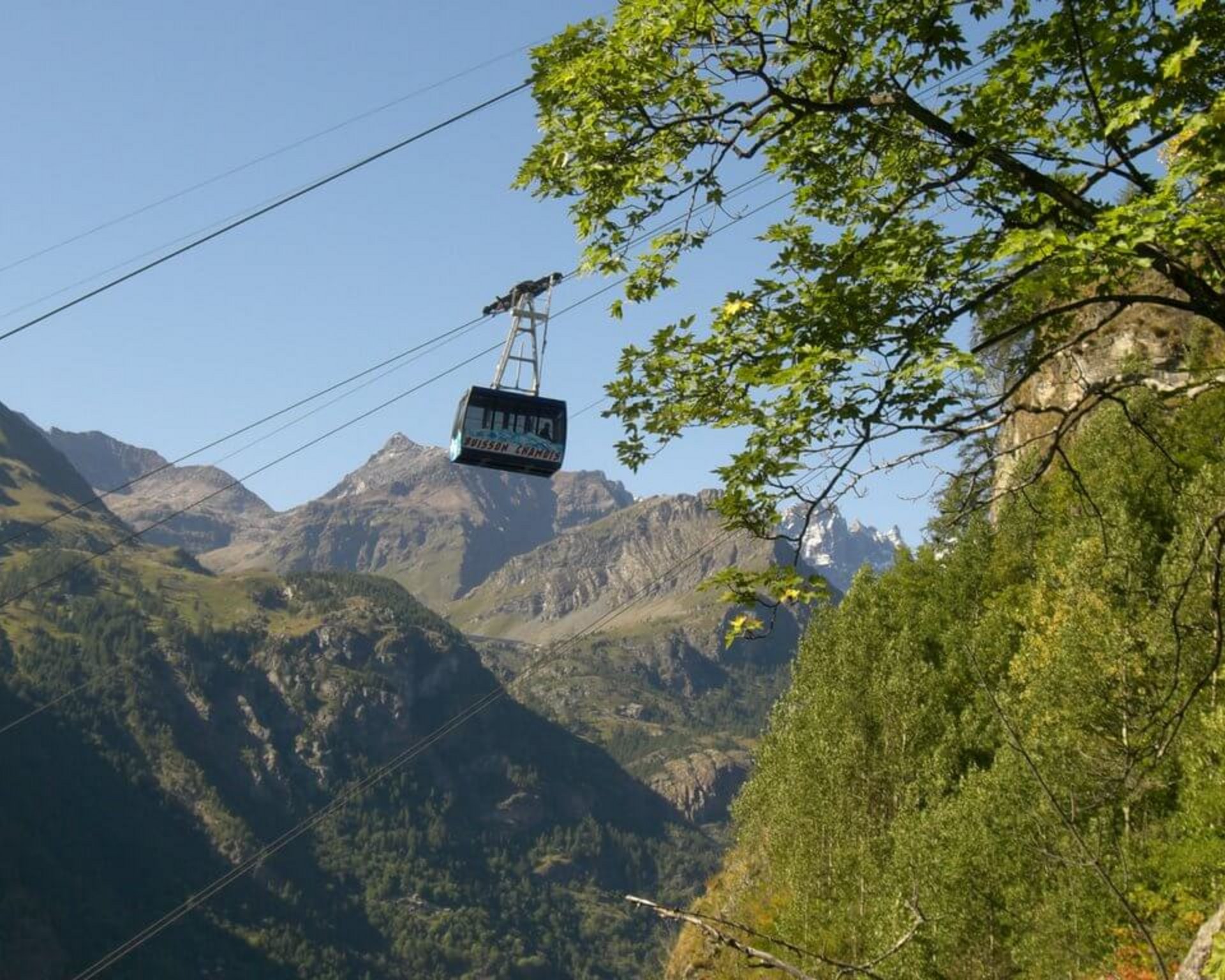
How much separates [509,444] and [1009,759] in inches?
733

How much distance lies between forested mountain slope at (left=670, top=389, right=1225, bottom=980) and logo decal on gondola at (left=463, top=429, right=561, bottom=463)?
43.8ft

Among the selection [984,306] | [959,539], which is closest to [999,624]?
[959,539]

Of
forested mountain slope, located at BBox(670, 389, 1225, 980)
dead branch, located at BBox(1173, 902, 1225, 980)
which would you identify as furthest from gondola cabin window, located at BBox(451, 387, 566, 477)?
dead branch, located at BBox(1173, 902, 1225, 980)

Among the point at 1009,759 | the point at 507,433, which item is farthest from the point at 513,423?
the point at 1009,759

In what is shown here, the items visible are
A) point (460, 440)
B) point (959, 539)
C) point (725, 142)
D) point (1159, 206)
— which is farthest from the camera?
point (959, 539)

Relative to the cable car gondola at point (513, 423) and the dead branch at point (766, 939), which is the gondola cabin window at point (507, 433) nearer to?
the cable car gondola at point (513, 423)

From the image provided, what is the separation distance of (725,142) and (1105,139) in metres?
2.89

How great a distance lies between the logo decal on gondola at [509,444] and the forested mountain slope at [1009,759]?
13.4 m

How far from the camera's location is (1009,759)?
34938 millimetres

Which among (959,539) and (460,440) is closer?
(460,440)

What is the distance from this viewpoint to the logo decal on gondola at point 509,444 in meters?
31.4

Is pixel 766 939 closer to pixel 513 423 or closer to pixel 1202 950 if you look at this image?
pixel 1202 950

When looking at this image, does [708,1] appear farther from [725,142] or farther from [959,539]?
[959,539]

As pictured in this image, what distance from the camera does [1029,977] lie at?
32.1 meters
